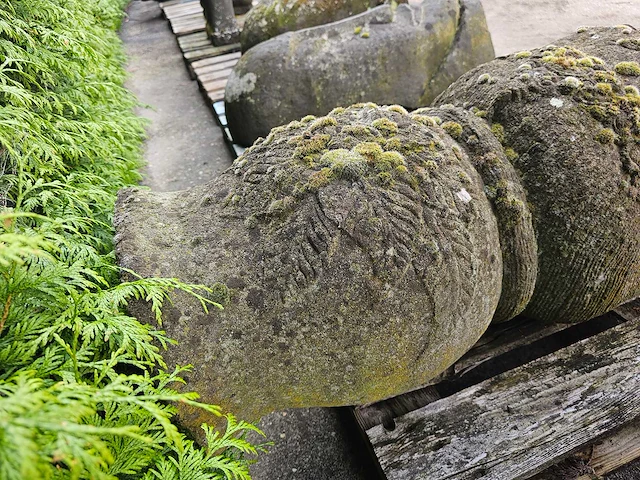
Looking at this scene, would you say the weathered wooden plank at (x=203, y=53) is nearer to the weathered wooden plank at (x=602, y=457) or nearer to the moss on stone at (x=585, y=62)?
the moss on stone at (x=585, y=62)

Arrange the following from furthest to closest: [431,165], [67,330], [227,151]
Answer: [227,151] < [431,165] < [67,330]

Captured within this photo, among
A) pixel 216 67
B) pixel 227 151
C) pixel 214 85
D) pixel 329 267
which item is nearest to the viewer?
pixel 329 267

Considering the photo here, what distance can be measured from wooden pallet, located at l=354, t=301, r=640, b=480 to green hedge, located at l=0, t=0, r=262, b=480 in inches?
22.1

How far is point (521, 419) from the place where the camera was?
1.70m

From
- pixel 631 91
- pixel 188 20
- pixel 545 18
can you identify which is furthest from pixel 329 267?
pixel 188 20

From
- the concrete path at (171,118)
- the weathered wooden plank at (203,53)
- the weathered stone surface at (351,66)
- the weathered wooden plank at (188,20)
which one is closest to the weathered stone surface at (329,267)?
the weathered stone surface at (351,66)

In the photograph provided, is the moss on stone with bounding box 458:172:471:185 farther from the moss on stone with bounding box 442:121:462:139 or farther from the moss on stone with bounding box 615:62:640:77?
the moss on stone with bounding box 615:62:640:77

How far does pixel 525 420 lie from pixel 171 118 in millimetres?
3714

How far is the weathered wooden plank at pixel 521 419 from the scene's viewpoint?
1606 mm

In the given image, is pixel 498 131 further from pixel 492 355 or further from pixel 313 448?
pixel 313 448

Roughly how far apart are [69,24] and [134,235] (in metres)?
1.50

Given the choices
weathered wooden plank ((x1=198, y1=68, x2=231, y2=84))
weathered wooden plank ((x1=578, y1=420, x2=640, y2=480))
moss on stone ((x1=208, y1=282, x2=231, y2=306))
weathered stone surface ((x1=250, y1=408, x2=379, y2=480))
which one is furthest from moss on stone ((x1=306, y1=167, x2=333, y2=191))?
weathered wooden plank ((x1=198, y1=68, x2=231, y2=84))

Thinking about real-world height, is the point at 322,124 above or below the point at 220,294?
above

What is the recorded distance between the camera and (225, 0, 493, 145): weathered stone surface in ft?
10.6
